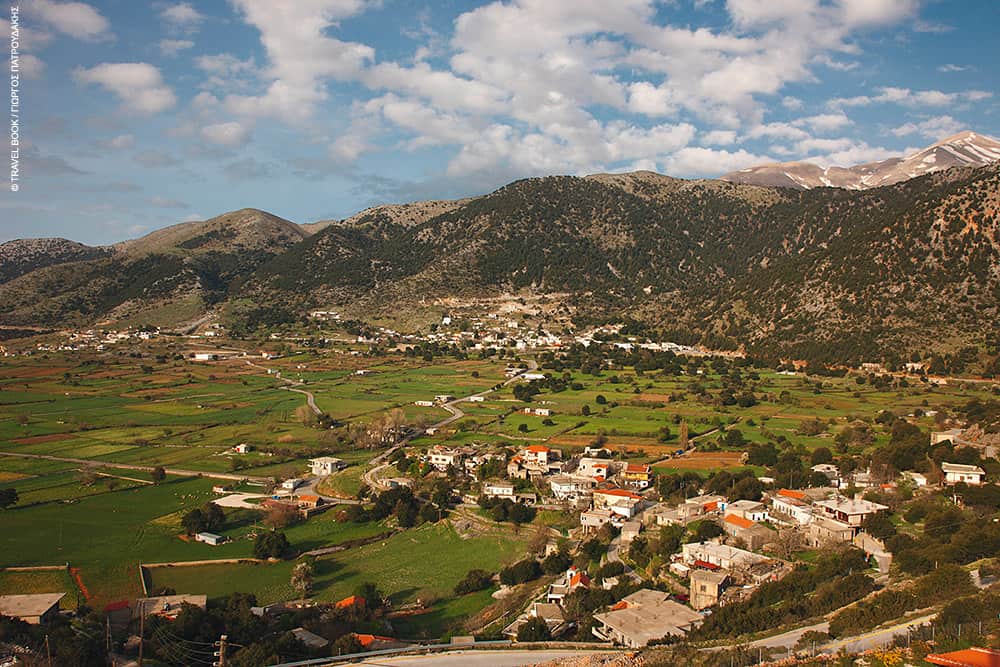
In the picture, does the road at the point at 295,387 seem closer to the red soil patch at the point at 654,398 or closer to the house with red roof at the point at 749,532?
the red soil patch at the point at 654,398

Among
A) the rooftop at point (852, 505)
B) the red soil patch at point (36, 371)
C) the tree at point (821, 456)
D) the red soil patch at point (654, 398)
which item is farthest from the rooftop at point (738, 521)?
the red soil patch at point (36, 371)

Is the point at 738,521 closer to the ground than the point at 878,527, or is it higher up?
closer to the ground

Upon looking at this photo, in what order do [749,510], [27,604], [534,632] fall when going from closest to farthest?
[534,632] → [27,604] → [749,510]

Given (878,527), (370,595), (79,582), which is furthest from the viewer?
(878,527)

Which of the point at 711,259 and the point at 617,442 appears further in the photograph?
the point at 711,259

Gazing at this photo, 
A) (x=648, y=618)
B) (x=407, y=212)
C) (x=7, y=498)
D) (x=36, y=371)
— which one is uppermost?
(x=407, y=212)

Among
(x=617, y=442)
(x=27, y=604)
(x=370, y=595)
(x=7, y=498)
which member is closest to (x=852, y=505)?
(x=617, y=442)

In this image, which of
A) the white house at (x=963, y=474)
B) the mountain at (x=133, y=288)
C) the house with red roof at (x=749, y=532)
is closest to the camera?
the house with red roof at (x=749, y=532)

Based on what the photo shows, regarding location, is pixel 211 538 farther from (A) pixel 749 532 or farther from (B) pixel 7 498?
(A) pixel 749 532
